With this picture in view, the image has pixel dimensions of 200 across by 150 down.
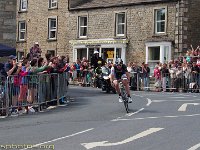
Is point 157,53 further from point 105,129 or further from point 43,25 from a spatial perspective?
point 105,129

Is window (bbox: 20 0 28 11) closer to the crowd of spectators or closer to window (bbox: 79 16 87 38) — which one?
window (bbox: 79 16 87 38)

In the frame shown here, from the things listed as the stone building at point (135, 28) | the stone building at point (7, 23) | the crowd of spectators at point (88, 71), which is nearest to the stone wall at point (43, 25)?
the stone building at point (135, 28)

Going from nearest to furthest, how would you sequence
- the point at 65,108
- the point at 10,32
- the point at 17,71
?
1. the point at 17,71
2. the point at 65,108
3. the point at 10,32

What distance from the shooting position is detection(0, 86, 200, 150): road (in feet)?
37.6

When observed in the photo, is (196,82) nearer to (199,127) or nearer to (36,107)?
(36,107)

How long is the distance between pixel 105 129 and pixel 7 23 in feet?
42.1

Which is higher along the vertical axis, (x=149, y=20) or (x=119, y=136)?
(x=149, y=20)

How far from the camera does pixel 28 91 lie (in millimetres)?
18500

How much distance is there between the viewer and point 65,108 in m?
19.9

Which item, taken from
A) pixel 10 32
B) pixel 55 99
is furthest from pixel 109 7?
pixel 55 99

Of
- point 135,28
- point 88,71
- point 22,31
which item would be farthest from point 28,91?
point 22,31

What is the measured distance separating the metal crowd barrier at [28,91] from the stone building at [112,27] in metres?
19.8

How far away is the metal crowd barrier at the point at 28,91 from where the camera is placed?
17.3 metres

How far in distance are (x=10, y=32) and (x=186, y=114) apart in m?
11.3
